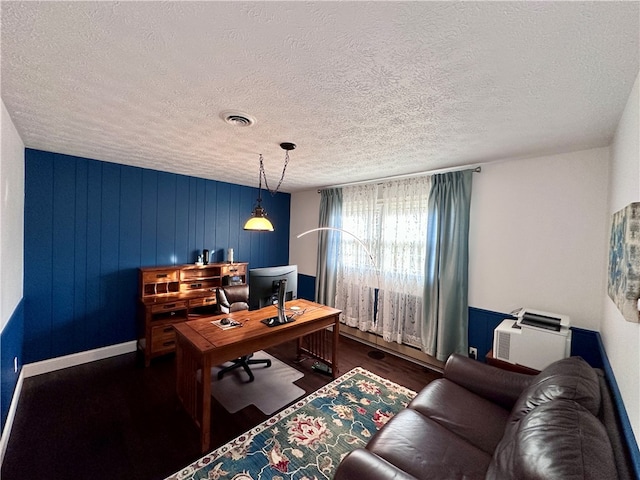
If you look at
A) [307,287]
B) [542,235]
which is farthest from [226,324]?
[542,235]

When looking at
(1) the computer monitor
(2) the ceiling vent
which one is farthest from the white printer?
(2) the ceiling vent

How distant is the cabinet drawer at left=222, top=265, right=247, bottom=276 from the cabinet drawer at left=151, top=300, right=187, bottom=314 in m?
0.72

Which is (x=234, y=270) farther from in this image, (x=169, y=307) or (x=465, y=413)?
(x=465, y=413)

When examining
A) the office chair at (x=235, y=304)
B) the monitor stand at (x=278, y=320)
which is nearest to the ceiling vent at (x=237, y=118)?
the monitor stand at (x=278, y=320)

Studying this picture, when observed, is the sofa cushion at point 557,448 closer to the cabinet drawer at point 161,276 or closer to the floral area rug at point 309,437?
the floral area rug at point 309,437

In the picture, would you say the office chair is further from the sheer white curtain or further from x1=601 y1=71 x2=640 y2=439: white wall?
x1=601 y1=71 x2=640 y2=439: white wall

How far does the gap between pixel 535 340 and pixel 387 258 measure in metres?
1.80

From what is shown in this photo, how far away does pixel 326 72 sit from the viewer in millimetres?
1301

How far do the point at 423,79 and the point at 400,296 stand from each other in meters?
2.72

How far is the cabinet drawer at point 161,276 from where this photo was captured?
10.9 ft

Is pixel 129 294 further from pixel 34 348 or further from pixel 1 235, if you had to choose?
pixel 1 235

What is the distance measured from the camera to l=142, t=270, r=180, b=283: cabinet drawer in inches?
130

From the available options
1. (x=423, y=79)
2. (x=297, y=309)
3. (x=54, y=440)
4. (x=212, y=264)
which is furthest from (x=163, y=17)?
(x=212, y=264)

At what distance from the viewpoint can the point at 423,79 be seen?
4.38 ft
